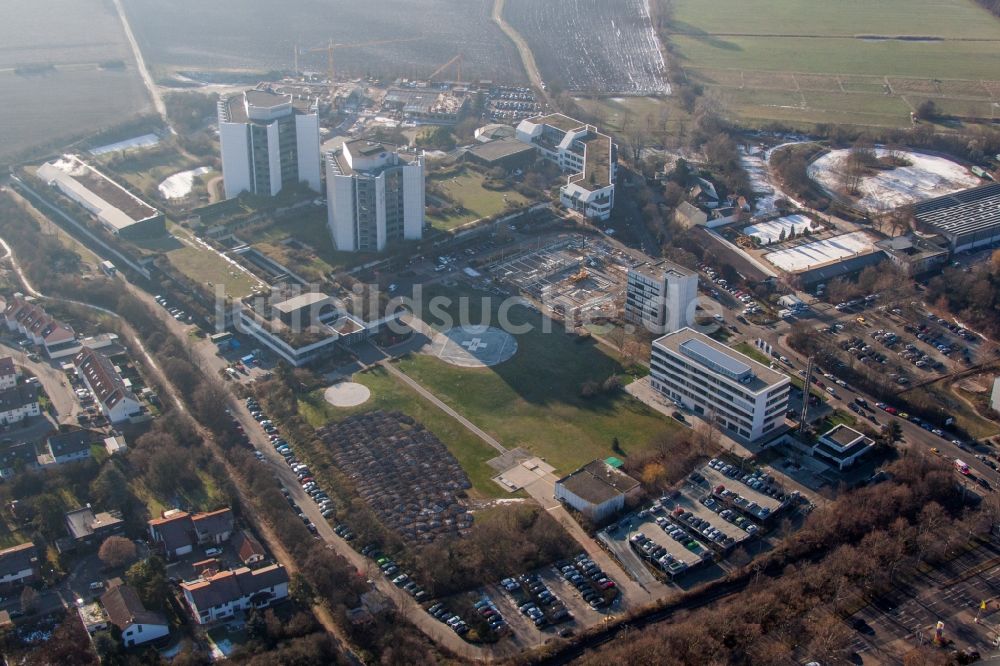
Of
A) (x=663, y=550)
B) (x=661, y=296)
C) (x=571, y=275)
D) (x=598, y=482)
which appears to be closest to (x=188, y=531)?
(x=598, y=482)

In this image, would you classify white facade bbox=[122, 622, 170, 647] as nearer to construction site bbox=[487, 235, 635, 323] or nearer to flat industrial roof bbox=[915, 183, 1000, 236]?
construction site bbox=[487, 235, 635, 323]

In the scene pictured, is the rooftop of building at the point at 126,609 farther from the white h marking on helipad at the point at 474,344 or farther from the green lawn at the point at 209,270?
the green lawn at the point at 209,270

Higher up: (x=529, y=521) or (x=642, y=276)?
(x=642, y=276)

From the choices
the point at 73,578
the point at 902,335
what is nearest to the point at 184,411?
the point at 73,578

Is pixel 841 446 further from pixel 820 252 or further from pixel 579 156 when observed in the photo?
pixel 579 156

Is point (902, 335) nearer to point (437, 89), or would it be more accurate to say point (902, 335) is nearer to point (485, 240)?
point (485, 240)

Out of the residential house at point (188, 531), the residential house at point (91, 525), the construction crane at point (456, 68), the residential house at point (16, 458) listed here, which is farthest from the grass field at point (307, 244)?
the construction crane at point (456, 68)
